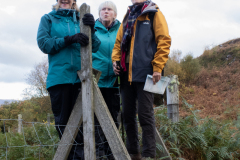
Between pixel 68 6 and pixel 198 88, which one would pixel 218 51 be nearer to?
pixel 198 88

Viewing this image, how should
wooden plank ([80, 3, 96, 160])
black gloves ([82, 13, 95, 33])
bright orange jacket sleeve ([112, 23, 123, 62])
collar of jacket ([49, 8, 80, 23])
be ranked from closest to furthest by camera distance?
wooden plank ([80, 3, 96, 160]), black gloves ([82, 13, 95, 33]), collar of jacket ([49, 8, 80, 23]), bright orange jacket sleeve ([112, 23, 123, 62])

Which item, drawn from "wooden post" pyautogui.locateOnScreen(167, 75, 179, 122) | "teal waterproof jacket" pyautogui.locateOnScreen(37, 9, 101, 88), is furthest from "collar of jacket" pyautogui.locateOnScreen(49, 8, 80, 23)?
"wooden post" pyautogui.locateOnScreen(167, 75, 179, 122)

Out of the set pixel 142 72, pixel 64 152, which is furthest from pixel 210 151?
pixel 64 152

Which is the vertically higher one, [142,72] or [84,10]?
[84,10]

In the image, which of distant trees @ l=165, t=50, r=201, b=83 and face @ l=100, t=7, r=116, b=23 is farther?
distant trees @ l=165, t=50, r=201, b=83

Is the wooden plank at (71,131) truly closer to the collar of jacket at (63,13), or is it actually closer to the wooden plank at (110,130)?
the wooden plank at (110,130)

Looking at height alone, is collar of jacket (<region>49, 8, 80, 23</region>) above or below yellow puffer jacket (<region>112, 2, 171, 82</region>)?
above

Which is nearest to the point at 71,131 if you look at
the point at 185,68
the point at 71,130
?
the point at 71,130

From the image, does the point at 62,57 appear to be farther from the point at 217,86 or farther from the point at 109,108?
the point at 217,86

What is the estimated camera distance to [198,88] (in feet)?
38.9

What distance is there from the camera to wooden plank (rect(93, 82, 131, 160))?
6.50 feet

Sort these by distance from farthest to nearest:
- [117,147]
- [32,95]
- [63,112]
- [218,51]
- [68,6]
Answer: [218,51]
[32,95]
[68,6]
[63,112]
[117,147]

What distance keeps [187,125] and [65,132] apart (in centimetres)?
242

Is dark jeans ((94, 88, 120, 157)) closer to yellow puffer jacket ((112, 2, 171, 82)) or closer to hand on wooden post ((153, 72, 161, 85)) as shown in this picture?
yellow puffer jacket ((112, 2, 171, 82))
